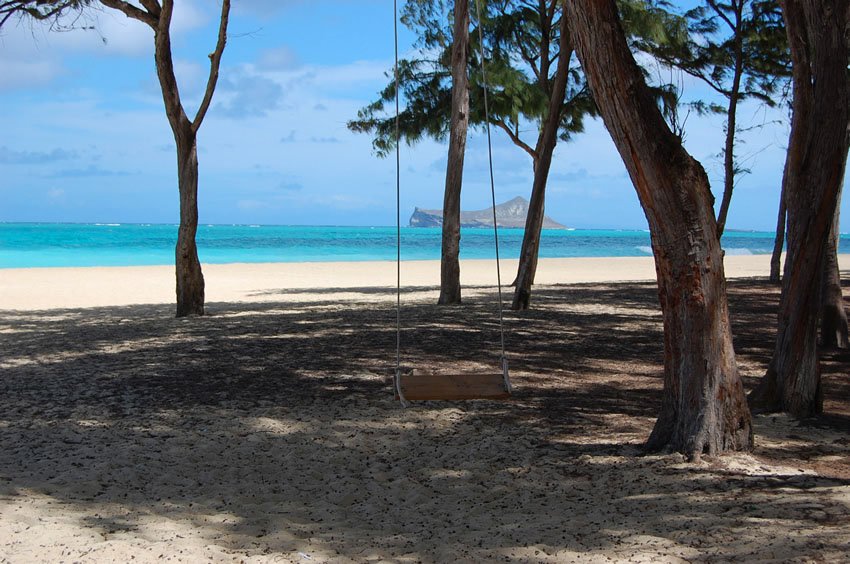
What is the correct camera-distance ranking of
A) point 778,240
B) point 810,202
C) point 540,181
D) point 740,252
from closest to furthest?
point 810,202 < point 540,181 < point 778,240 < point 740,252

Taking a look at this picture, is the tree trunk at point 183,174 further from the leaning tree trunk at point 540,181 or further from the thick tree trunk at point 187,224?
the leaning tree trunk at point 540,181

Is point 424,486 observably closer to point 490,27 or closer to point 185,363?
point 185,363

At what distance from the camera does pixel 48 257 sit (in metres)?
38.4

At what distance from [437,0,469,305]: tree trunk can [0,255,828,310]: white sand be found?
131 inches

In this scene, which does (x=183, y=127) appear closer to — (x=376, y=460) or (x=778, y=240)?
(x=376, y=460)

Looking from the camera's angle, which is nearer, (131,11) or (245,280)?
(131,11)

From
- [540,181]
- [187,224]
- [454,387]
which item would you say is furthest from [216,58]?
[454,387]

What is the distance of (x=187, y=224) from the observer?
10.9m

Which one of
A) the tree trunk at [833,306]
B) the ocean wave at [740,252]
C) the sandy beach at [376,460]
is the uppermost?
the ocean wave at [740,252]

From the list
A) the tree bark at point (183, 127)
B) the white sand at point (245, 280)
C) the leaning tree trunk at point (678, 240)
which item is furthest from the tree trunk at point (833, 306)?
the white sand at point (245, 280)

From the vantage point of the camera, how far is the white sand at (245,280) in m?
15.5

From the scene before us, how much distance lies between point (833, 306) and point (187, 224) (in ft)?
25.2

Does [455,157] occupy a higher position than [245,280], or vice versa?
[455,157]

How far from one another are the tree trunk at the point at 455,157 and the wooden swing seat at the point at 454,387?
6.83 m
